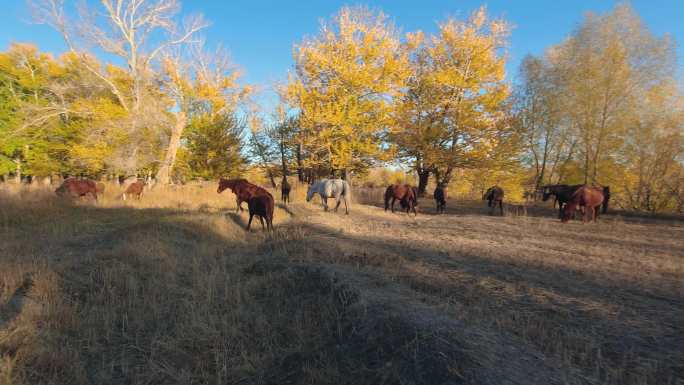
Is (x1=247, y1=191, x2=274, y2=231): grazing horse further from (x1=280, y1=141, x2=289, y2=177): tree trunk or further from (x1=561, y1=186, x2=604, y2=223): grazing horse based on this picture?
(x1=280, y1=141, x2=289, y2=177): tree trunk

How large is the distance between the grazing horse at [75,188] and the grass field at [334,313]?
568 cm

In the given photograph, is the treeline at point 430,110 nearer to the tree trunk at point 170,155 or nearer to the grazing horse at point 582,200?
the tree trunk at point 170,155

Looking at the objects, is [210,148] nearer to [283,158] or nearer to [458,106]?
[283,158]

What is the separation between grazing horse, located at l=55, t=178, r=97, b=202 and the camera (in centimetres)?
1146

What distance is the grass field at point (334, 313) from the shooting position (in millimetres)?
2197

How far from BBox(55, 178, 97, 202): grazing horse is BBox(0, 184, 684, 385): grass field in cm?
568

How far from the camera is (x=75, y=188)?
11586mm

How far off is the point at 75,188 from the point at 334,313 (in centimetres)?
1370

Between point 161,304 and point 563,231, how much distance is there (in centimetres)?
1075

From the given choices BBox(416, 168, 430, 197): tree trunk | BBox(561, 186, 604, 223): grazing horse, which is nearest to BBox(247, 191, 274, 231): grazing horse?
BBox(561, 186, 604, 223): grazing horse

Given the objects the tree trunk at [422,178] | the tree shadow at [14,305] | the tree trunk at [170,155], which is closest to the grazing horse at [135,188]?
the tree trunk at [170,155]

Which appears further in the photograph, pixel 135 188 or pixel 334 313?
pixel 135 188

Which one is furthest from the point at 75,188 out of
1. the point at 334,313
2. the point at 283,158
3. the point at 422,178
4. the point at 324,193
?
the point at 422,178

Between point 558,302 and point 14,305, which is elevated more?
point 558,302
